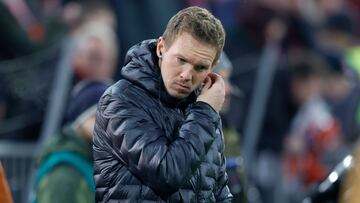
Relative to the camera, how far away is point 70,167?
6.75 m

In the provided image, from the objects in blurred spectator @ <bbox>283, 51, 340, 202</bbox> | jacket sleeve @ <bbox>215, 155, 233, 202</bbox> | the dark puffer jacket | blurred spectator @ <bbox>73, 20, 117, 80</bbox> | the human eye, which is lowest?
blurred spectator @ <bbox>283, 51, 340, 202</bbox>

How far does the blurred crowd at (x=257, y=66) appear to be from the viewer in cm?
1006

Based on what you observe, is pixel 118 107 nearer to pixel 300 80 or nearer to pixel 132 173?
pixel 132 173

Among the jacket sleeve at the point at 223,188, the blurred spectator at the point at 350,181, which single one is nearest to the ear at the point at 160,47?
the jacket sleeve at the point at 223,188

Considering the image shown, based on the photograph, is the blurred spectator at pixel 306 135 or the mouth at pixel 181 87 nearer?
the mouth at pixel 181 87

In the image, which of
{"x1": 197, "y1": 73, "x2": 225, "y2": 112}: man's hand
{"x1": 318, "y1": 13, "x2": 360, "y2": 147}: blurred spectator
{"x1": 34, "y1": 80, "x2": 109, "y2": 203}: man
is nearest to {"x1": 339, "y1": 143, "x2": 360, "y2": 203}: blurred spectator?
{"x1": 197, "y1": 73, "x2": 225, "y2": 112}: man's hand

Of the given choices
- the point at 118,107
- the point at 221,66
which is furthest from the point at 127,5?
the point at 118,107

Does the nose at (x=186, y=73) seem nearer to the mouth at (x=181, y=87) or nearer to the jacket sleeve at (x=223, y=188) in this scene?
the mouth at (x=181, y=87)

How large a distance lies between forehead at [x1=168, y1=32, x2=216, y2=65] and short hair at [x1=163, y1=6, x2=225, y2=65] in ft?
0.05

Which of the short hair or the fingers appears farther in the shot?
the fingers

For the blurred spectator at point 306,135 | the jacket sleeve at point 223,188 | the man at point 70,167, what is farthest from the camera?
the blurred spectator at point 306,135

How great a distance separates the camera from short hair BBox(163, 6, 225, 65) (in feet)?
16.8

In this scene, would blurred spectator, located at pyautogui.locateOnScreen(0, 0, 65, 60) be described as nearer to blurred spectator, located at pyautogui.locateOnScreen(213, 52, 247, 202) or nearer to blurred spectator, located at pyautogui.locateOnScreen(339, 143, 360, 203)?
blurred spectator, located at pyautogui.locateOnScreen(213, 52, 247, 202)

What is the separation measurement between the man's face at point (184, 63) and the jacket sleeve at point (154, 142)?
0.13 meters
